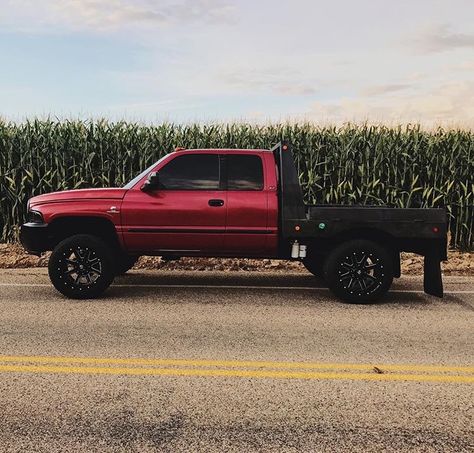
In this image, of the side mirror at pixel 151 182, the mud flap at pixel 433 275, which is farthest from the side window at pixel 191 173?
the mud flap at pixel 433 275

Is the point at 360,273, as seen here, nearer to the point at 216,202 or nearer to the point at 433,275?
the point at 433,275

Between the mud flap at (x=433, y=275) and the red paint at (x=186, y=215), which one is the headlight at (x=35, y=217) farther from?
the mud flap at (x=433, y=275)

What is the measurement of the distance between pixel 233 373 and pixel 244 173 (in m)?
3.74

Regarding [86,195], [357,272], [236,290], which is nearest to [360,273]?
[357,272]

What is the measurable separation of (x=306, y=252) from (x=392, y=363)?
9.76ft

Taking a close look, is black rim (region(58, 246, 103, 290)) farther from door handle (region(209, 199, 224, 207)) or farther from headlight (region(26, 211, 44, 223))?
door handle (region(209, 199, 224, 207))

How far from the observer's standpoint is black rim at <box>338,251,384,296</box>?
7.83m

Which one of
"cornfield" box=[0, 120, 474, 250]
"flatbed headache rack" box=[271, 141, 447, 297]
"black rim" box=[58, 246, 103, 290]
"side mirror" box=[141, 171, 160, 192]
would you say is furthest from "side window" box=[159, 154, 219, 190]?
"cornfield" box=[0, 120, 474, 250]

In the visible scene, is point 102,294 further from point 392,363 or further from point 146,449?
point 146,449

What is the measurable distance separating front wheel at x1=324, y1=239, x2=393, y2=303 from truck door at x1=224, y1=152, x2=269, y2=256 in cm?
95

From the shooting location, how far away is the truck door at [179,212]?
801cm

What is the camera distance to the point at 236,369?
5020 millimetres

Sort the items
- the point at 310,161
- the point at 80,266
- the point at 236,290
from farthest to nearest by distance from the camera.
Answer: the point at 310,161 < the point at 236,290 < the point at 80,266

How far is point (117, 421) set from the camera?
3.95m
